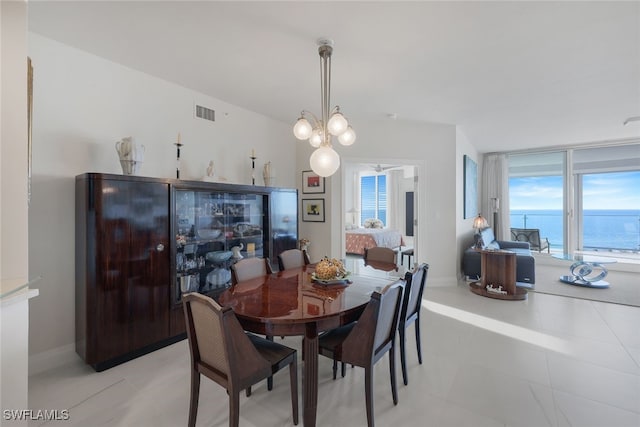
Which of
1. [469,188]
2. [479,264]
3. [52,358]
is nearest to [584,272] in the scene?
[479,264]

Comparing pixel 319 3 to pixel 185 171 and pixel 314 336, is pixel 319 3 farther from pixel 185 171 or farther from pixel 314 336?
pixel 185 171

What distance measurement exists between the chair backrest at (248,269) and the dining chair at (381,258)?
3.71 feet

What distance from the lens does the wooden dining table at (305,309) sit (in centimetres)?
164

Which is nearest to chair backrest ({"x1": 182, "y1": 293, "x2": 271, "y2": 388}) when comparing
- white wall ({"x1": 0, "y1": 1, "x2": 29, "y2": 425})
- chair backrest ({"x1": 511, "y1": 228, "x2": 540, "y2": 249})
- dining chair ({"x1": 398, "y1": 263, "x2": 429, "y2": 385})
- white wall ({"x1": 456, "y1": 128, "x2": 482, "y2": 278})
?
white wall ({"x1": 0, "y1": 1, "x2": 29, "y2": 425})

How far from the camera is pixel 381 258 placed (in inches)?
131

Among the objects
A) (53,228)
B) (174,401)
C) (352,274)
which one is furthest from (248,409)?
(53,228)

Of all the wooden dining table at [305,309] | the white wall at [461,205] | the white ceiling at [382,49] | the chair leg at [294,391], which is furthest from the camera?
the white wall at [461,205]

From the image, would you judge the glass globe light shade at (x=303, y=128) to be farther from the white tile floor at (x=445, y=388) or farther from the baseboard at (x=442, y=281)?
the baseboard at (x=442, y=281)

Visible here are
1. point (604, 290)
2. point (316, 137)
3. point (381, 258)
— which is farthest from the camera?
point (604, 290)

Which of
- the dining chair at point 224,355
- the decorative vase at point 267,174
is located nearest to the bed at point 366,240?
the decorative vase at point 267,174

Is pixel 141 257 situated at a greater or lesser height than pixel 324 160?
lesser

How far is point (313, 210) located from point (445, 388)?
320 cm

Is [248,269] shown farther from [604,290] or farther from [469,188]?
[604,290]

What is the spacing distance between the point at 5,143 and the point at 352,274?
2389 mm
